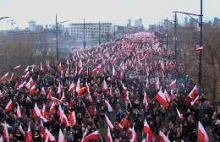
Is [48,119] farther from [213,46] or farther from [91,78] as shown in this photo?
[213,46]

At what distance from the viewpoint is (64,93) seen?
97.2 ft

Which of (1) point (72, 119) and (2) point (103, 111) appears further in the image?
(2) point (103, 111)

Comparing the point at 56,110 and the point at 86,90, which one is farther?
the point at 86,90

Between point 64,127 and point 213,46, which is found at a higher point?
point 213,46

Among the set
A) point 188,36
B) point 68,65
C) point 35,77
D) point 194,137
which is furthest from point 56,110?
point 188,36

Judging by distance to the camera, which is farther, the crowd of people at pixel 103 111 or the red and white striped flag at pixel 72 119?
the red and white striped flag at pixel 72 119

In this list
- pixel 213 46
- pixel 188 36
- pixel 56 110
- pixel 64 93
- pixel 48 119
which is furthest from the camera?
pixel 188 36

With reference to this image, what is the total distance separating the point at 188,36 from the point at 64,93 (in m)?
38.5

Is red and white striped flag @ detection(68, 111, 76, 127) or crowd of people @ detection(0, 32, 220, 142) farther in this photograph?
red and white striped flag @ detection(68, 111, 76, 127)

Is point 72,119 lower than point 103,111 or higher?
higher

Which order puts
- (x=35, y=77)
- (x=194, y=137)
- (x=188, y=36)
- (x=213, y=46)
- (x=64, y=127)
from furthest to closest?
(x=188, y=36)
(x=213, y=46)
(x=35, y=77)
(x=64, y=127)
(x=194, y=137)

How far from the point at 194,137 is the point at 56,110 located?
8.37 meters

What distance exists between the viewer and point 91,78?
36000 mm

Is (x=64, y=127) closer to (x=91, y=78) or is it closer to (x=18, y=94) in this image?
(x=18, y=94)
